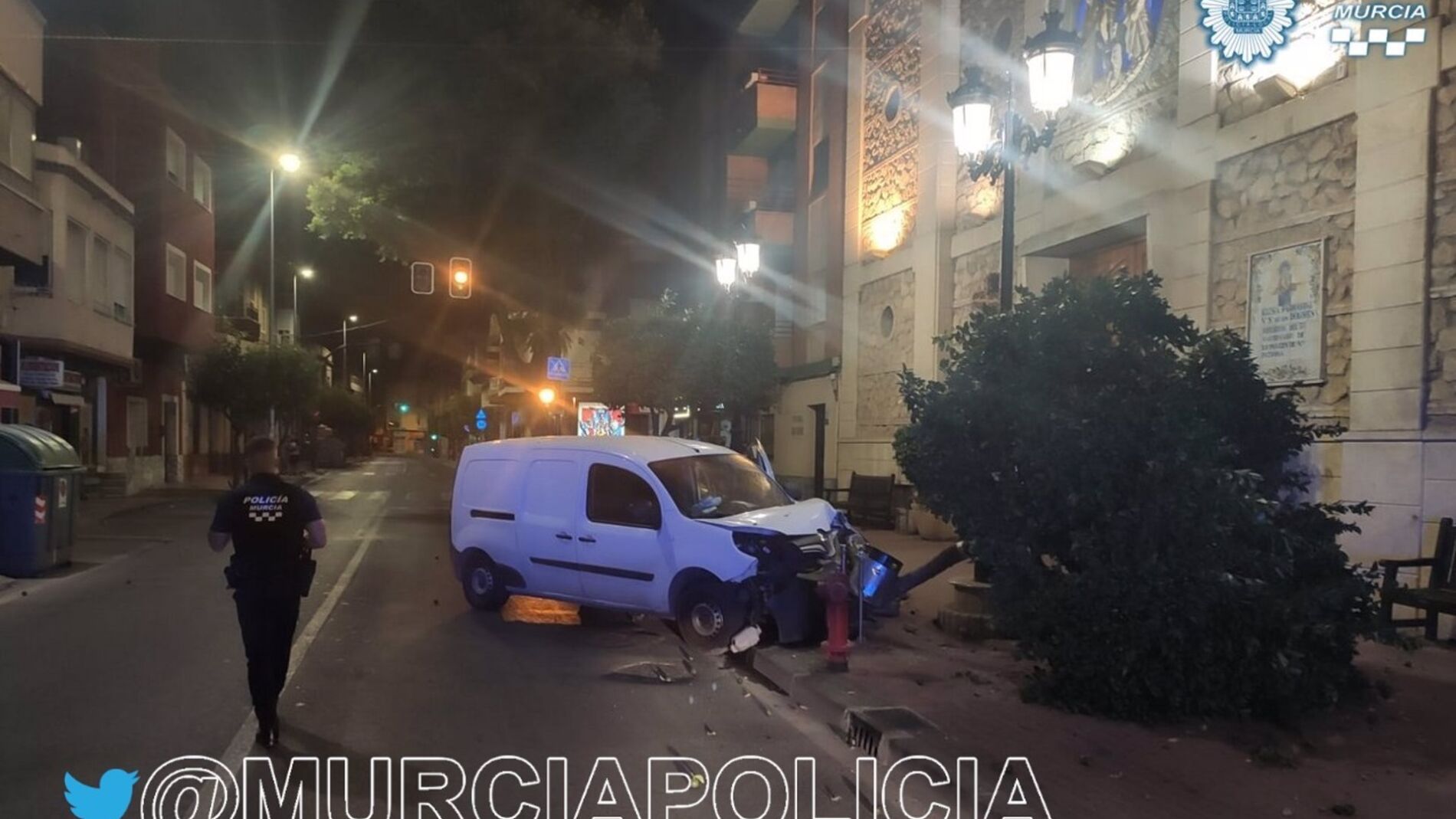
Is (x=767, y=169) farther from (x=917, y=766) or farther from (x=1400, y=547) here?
(x=917, y=766)

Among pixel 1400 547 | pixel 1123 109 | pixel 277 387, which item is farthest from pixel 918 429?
pixel 277 387

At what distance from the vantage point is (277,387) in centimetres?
3638

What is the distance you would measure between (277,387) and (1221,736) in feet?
115

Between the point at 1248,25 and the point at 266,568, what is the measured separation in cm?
1031

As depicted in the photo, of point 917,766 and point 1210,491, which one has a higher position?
point 1210,491

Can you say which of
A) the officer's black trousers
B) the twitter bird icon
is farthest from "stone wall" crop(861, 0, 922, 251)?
the twitter bird icon

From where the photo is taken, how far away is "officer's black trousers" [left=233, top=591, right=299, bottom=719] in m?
6.05

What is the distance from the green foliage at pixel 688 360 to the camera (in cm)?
2284

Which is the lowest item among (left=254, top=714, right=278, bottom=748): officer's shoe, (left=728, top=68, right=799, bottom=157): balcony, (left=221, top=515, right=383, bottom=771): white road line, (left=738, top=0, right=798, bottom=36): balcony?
(left=221, top=515, right=383, bottom=771): white road line

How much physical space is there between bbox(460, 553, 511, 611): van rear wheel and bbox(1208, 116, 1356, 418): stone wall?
7.69 metres

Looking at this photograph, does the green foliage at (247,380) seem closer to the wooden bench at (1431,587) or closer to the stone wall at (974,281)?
the stone wall at (974,281)

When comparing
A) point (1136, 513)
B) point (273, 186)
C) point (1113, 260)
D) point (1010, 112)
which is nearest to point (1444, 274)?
point (1010, 112)

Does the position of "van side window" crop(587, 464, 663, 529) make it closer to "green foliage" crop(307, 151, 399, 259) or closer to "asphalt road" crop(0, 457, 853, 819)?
"asphalt road" crop(0, 457, 853, 819)

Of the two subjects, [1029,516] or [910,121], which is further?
[910,121]
